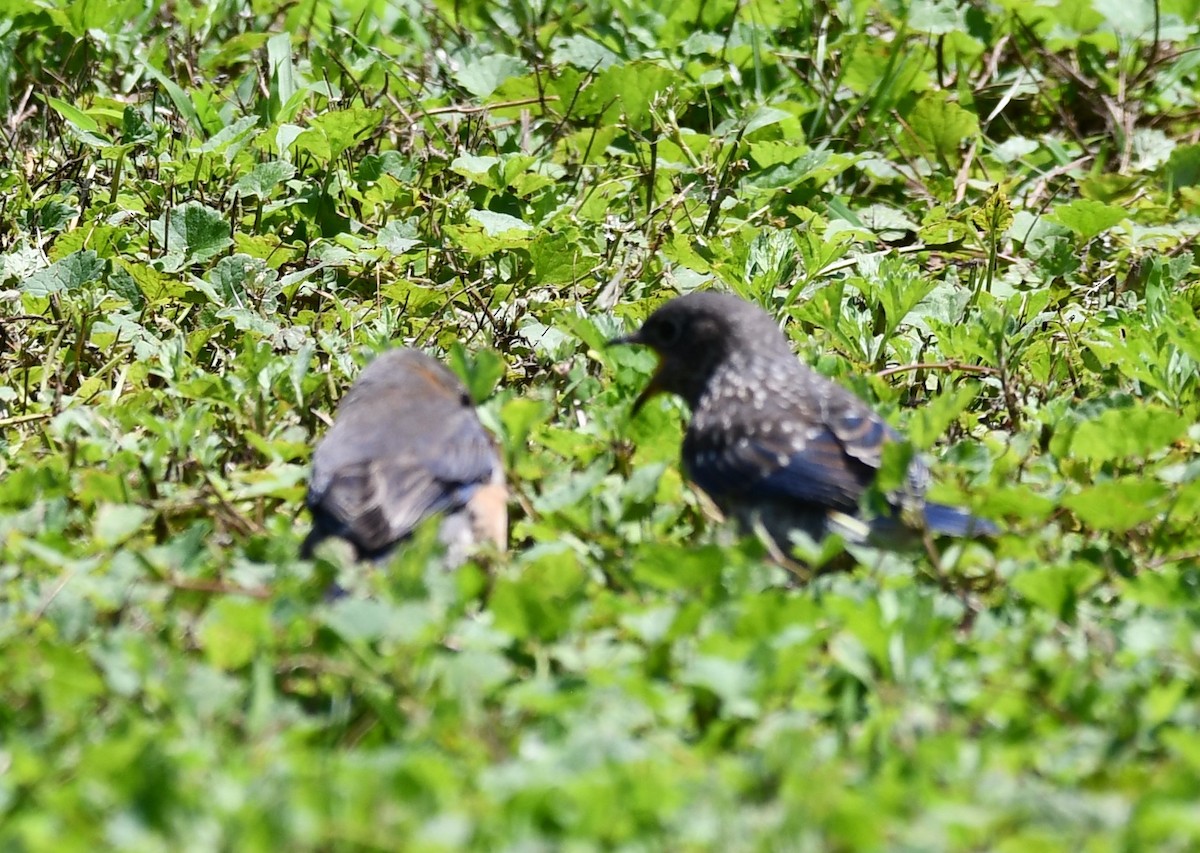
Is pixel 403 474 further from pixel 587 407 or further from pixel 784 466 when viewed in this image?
pixel 784 466

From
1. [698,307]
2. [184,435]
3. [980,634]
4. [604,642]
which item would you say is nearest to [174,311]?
[184,435]

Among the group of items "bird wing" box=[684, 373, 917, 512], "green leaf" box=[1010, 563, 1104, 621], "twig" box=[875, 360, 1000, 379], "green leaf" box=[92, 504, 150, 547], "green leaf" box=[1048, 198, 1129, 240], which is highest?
"green leaf" box=[1010, 563, 1104, 621]

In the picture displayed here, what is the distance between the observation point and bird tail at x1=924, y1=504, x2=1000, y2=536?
187 inches

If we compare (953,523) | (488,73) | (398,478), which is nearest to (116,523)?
(398,478)

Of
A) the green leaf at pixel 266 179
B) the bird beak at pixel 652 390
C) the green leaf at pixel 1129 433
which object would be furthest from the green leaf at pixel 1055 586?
the green leaf at pixel 266 179

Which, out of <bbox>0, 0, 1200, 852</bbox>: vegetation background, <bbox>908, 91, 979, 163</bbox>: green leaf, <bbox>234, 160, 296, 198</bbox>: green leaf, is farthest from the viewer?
<bbox>908, 91, 979, 163</bbox>: green leaf

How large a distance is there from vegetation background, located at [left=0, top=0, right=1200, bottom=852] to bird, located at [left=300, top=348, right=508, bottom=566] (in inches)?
5.5

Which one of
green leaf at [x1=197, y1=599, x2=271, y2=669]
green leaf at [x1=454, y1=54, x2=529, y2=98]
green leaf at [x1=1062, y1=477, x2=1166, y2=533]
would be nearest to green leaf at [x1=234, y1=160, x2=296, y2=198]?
green leaf at [x1=454, y1=54, x2=529, y2=98]

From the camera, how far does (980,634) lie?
4.12 meters

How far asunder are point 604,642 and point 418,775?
0.95 meters

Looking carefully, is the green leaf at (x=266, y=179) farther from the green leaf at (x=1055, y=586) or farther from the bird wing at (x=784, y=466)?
the green leaf at (x=1055, y=586)

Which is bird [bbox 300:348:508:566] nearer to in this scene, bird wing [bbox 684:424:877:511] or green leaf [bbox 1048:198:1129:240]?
bird wing [bbox 684:424:877:511]

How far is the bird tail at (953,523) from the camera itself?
4.76 metres

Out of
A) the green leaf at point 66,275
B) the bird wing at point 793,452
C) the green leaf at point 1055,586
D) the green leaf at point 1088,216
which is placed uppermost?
the green leaf at point 1055,586
